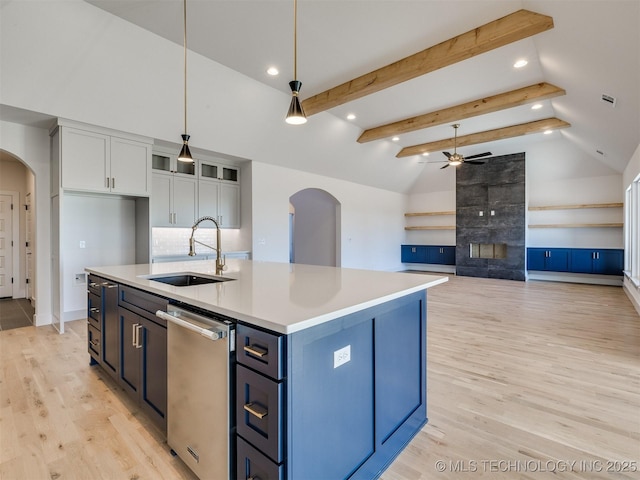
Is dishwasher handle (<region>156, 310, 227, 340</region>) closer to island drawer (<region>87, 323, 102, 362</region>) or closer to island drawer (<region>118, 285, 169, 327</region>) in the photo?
island drawer (<region>118, 285, 169, 327</region>)

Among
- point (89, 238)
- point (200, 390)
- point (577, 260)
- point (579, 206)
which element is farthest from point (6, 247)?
point (579, 206)

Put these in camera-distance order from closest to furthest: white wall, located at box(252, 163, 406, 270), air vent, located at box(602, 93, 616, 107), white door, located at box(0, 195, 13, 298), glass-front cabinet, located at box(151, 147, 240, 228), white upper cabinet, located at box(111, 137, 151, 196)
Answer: air vent, located at box(602, 93, 616, 107) → white upper cabinet, located at box(111, 137, 151, 196) → glass-front cabinet, located at box(151, 147, 240, 228) → white door, located at box(0, 195, 13, 298) → white wall, located at box(252, 163, 406, 270)

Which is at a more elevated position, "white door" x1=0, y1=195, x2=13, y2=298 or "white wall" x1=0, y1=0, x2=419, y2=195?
"white wall" x1=0, y1=0, x2=419, y2=195

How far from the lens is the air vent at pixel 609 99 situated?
12.4ft

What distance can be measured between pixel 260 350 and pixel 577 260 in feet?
30.5

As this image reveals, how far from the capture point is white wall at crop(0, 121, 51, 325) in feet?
13.7

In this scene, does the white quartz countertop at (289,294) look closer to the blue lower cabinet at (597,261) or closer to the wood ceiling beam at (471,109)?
the wood ceiling beam at (471,109)

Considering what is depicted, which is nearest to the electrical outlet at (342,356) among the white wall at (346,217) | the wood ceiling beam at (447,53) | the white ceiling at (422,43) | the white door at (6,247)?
the white ceiling at (422,43)

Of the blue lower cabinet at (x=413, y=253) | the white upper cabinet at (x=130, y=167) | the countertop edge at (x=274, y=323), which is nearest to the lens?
the countertop edge at (x=274, y=323)

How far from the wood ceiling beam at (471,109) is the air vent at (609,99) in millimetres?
823

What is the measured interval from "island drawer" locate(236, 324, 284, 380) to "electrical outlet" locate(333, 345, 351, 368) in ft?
0.94

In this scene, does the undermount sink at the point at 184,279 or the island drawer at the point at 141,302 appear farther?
the undermount sink at the point at 184,279

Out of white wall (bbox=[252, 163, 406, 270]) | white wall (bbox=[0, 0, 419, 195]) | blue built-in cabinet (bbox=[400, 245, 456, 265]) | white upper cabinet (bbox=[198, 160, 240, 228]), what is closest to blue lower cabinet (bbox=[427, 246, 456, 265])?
blue built-in cabinet (bbox=[400, 245, 456, 265])

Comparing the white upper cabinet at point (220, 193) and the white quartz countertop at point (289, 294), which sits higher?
the white upper cabinet at point (220, 193)
